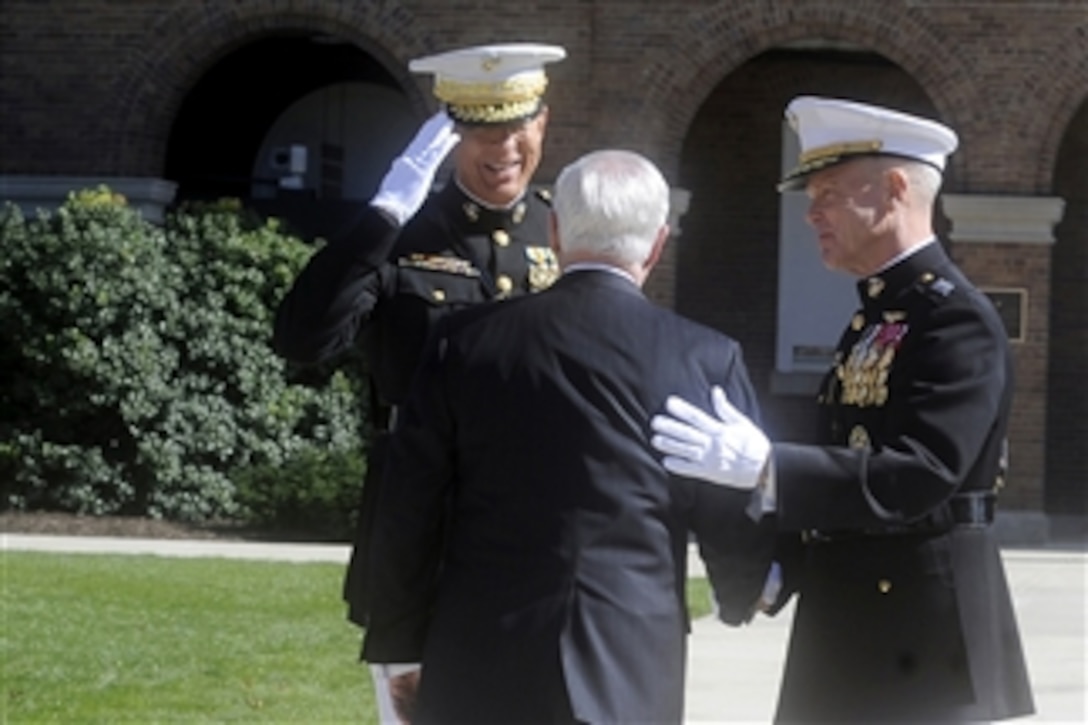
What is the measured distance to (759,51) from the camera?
17156mm

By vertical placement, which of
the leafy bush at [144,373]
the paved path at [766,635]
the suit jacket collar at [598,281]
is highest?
the suit jacket collar at [598,281]

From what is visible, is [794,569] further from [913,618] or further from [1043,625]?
[1043,625]

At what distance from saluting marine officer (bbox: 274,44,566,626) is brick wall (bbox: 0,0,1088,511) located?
39.2 ft

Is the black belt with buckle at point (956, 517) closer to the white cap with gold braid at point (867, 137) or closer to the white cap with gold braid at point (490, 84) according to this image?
the white cap with gold braid at point (867, 137)

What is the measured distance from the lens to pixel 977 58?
16.8 metres

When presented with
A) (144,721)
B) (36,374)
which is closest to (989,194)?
(36,374)

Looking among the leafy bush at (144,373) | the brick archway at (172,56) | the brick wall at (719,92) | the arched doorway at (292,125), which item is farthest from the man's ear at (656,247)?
the arched doorway at (292,125)

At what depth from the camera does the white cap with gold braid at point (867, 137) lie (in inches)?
174

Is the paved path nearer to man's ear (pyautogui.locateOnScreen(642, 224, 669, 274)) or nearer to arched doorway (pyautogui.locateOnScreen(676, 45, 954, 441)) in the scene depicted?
arched doorway (pyautogui.locateOnScreen(676, 45, 954, 441))

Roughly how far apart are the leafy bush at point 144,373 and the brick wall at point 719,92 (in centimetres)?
166

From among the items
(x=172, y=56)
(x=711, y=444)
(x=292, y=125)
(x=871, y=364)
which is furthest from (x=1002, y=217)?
(x=711, y=444)

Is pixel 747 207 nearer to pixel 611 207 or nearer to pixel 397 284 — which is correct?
pixel 397 284

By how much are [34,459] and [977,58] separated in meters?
7.87

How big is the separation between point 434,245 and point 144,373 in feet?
36.3
